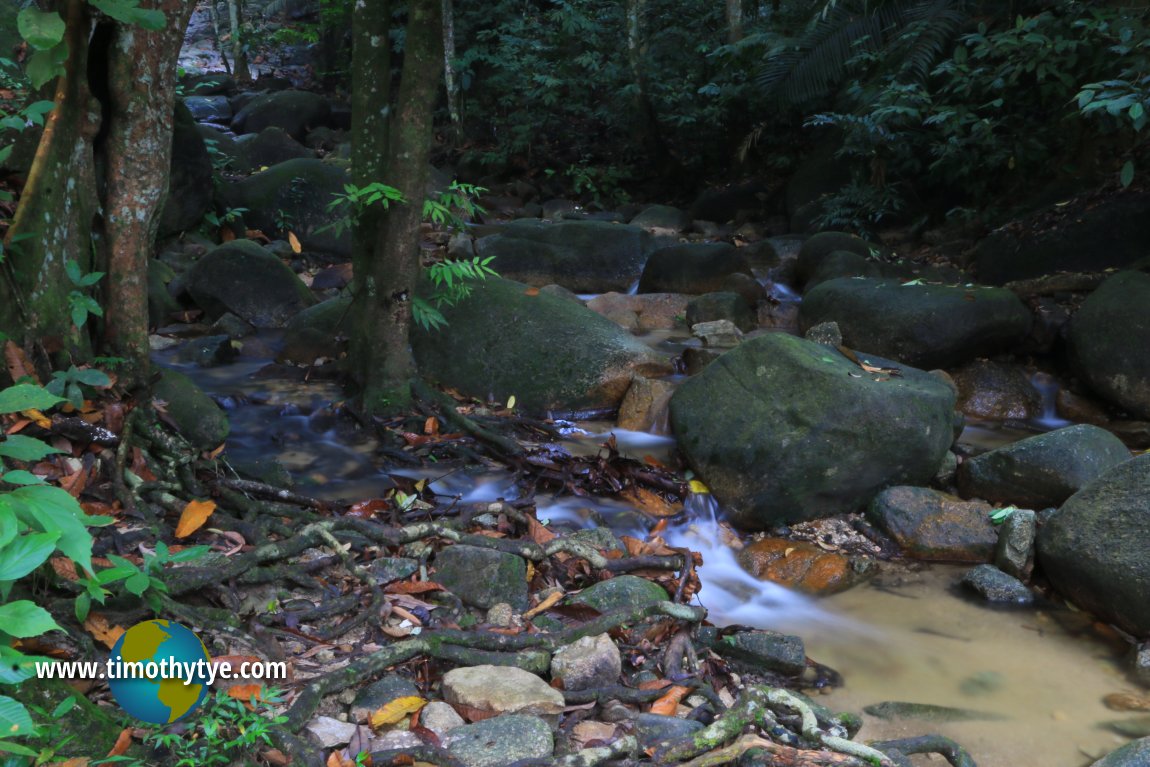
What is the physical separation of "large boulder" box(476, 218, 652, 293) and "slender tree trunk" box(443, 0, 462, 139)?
6880 mm

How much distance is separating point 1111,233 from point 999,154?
2.11 metres

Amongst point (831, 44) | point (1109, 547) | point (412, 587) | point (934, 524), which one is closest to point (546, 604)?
point (412, 587)

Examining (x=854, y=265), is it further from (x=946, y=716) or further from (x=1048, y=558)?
(x=946, y=716)

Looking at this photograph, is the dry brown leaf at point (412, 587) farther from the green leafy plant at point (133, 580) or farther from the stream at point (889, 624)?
the stream at point (889, 624)

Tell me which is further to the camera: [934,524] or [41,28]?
[934,524]

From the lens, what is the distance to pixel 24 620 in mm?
1807

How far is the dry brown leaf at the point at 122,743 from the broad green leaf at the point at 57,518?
1.80ft

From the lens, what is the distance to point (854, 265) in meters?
9.78

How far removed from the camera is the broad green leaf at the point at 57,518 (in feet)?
6.46

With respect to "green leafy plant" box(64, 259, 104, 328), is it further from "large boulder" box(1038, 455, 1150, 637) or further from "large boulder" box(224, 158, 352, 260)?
"large boulder" box(224, 158, 352, 260)

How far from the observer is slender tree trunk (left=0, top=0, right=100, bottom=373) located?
3.67m

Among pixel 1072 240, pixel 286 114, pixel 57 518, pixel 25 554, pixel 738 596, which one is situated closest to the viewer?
pixel 25 554

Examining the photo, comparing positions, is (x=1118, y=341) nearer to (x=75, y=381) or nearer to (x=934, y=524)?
(x=934, y=524)

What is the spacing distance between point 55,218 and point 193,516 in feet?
4.81
